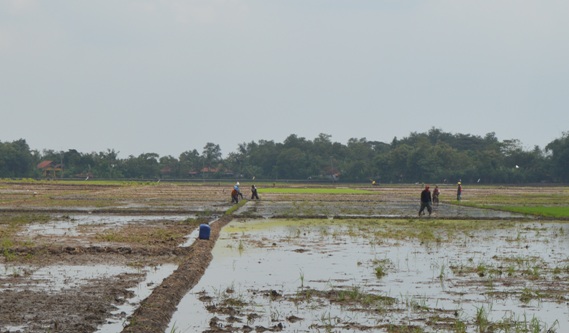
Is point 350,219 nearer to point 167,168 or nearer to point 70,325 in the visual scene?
point 70,325

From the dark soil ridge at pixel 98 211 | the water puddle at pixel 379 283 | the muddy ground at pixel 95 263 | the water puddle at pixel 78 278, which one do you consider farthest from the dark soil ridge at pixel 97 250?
the dark soil ridge at pixel 98 211

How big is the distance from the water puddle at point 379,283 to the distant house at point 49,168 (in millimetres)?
111532

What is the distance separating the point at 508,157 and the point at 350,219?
309 ft

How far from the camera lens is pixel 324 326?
966 centimetres

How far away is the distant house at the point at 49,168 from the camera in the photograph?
128m

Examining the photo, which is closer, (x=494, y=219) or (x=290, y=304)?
(x=290, y=304)

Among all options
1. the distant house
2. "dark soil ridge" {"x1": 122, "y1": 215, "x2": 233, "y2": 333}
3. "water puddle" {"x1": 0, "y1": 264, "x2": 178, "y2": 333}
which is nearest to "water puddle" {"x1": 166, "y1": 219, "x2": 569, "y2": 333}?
"dark soil ridge" {"x1": 122, "y1": 215, "x2": 233, "y2": 333}

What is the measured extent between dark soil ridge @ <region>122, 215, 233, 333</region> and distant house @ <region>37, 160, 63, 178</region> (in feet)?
376

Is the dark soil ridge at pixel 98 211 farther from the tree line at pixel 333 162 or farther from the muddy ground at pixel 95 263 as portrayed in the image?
the tree line at pixel 333 162

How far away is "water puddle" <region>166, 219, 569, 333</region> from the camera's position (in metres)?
10.0

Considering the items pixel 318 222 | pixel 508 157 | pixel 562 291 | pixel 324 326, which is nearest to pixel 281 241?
pixel 318 222

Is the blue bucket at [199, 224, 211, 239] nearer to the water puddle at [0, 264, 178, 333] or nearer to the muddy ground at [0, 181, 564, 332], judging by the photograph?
the muddy ground at [0, 181, 564, 332]

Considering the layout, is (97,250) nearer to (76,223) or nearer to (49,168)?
(76,223)

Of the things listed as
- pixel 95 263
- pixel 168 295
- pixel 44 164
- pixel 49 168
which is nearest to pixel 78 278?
pixel 95 263
